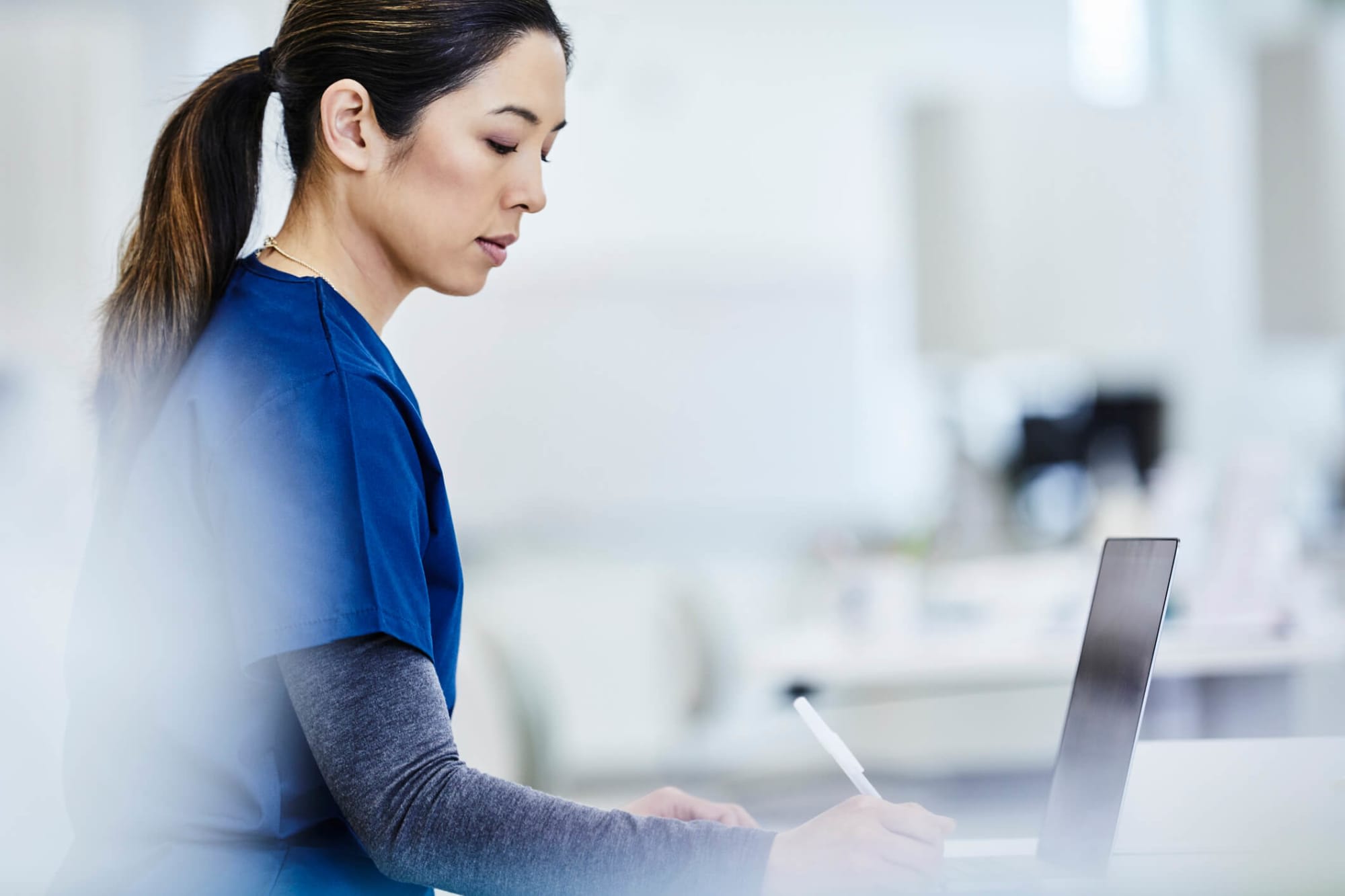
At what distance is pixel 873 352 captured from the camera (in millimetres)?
4480

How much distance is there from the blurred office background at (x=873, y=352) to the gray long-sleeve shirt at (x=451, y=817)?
1949 millimetres

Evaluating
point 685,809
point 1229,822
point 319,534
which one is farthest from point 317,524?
point 1229,822

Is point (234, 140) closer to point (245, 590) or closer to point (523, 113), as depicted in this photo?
point (523, 113)

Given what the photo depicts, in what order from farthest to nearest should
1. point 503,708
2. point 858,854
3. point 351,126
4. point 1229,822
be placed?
point 503,708, point 1229,822, point 351,126, point 858,854

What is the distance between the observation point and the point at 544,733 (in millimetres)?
2457

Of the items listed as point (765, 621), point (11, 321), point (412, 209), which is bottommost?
point (765, 621)

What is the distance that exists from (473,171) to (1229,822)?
0.71m

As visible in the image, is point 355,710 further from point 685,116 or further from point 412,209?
point 685,116

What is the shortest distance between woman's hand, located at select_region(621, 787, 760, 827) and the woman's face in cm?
41

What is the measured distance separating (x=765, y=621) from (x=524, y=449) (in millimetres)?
960

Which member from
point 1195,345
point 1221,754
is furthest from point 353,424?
point 1195,345

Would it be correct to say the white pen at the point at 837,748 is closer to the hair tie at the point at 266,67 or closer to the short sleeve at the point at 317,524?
the short sleeve at the point at 317,524

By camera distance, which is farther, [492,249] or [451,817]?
[492,249]

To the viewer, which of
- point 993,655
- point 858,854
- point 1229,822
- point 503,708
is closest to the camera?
point 858,854
